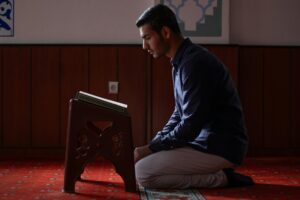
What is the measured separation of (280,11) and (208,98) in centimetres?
242

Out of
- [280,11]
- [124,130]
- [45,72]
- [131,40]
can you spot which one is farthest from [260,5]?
[124,130]

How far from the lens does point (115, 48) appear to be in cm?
477

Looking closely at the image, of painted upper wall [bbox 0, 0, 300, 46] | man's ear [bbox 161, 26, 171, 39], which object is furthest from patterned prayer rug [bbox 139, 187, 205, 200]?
painted upper wall [bbox 0, 0, 300, 46]

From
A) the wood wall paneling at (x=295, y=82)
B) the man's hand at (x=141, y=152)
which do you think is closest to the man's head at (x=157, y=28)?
the man's hand at (x=141, y=152)

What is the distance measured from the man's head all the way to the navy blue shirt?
0.37 ft

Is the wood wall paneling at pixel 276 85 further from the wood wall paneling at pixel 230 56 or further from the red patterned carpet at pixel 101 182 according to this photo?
the red patterned carpet at pixel 101 182

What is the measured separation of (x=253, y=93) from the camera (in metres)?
4.89

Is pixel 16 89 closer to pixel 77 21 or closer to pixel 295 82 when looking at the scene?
pixel 77 21

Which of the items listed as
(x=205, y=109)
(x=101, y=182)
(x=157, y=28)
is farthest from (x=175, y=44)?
(x=101, y=182)

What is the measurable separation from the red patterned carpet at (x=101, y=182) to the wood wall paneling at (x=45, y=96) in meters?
0.45

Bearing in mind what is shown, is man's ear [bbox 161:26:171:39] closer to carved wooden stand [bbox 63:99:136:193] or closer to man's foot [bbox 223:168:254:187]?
carved wooden stand [bbox 63:99:136:193]

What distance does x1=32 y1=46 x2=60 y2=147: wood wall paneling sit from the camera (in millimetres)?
4770

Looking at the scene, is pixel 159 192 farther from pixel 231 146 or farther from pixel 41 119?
pixel 41 119

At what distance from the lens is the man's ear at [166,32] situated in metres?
2.89
